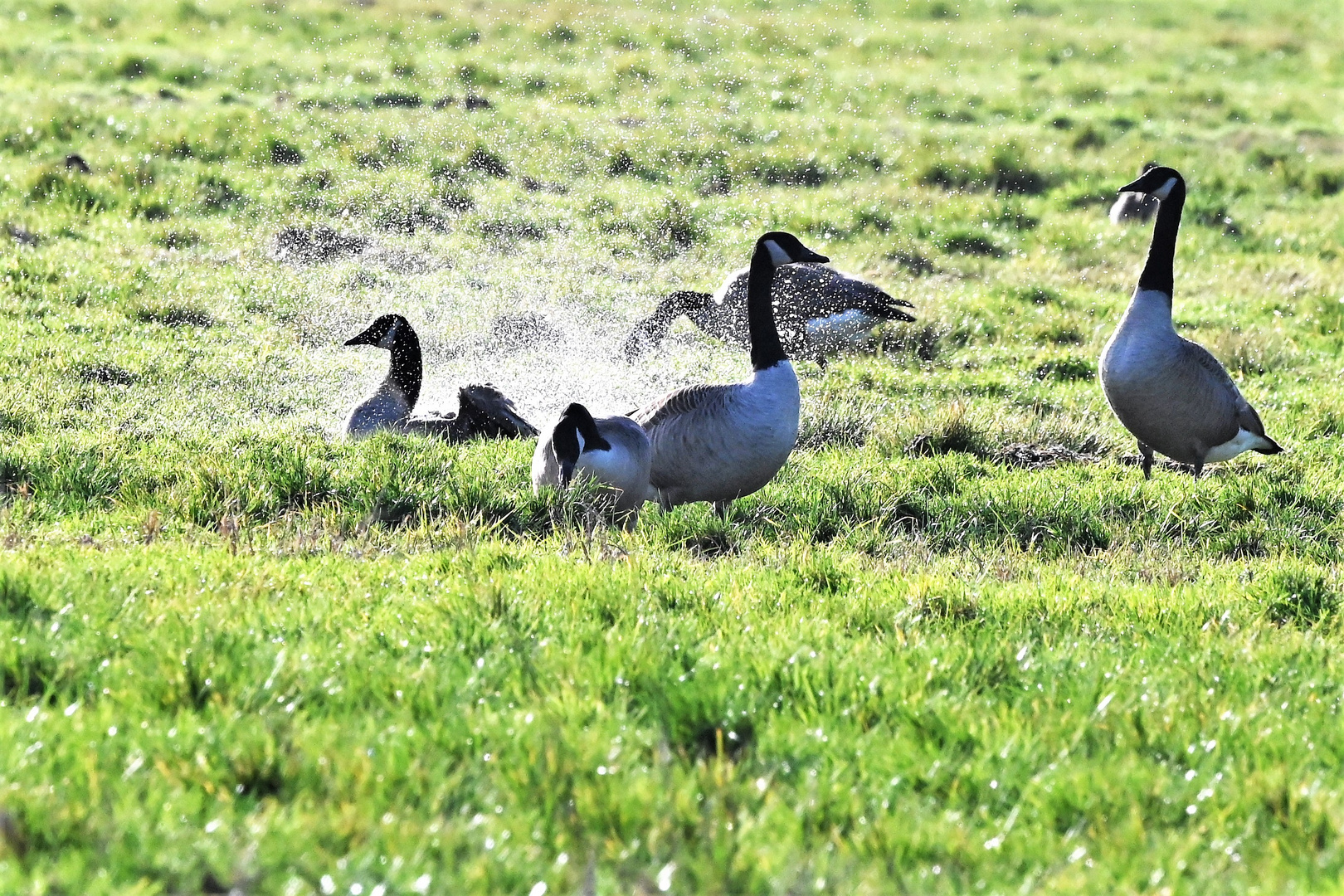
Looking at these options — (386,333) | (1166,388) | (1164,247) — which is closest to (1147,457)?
(1166,388)

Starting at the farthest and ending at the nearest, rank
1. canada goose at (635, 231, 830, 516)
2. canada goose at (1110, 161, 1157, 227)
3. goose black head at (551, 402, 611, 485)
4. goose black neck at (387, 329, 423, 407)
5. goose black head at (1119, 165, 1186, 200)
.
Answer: canada goose at (1110, 161, 1157, 227) → goose black neck at (387, 329, 423, 407) → goose black head at (1119, 165, 1186, 200) → canada goose at (635, 231, 830, 516) → goose black head at (551, 402, 611, 485)

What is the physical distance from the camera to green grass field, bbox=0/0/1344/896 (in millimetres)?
3627

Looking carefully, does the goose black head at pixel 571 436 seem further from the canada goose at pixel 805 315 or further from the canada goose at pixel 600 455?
the canada goose at pixel 805 315

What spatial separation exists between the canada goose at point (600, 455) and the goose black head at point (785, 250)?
5.99 ft

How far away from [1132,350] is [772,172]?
454 inches

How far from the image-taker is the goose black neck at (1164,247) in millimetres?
10148

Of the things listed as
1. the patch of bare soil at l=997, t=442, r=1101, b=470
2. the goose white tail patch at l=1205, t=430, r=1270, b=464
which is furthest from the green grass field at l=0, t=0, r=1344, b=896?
the goose white tail patch at l=1205, t=430, r=1270, b=464

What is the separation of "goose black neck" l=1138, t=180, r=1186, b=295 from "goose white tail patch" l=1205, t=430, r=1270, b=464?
119 centimetres

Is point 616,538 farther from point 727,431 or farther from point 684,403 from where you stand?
point 684,403

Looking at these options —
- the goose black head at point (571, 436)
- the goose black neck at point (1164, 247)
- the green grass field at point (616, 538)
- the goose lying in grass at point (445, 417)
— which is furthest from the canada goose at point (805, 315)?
the goose black head at point (571, 436)

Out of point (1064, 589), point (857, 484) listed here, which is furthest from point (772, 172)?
point (1064, 589)

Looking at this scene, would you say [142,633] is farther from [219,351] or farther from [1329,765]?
[219,351]

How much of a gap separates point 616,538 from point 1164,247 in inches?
215

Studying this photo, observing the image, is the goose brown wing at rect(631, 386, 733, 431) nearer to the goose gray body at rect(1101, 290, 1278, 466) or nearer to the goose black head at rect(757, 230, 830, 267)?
the goose black head at rect(757, 230, 830, 267)
